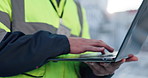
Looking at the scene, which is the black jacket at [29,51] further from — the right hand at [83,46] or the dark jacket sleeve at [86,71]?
the dark jacket sleeve at [86,71]

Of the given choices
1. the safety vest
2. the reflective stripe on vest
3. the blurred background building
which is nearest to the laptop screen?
the safety vest

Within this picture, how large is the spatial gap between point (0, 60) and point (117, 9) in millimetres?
1143

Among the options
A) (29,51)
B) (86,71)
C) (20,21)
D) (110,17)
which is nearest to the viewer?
(29,51)

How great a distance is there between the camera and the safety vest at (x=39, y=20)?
0.70 metres

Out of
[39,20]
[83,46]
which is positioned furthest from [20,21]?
[83,46]

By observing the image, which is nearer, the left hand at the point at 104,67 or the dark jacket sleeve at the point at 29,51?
the dark jacket sleeve at the point at 29,51

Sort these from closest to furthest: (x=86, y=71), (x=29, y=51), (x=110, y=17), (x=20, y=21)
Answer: (x=29, y=51) → (x=20, y=21) → (x=86, y=71) → (x=110, y=17)

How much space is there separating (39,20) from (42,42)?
0.62 feet

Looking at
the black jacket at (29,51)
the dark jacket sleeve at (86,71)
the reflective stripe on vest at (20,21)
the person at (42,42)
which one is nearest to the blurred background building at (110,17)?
the person at (42,42)

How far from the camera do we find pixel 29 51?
596mm

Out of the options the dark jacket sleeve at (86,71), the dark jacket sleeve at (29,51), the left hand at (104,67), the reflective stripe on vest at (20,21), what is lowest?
the dark jacket sleeve at (86,71)

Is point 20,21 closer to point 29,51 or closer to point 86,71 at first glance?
point 29,51

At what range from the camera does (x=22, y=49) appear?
0.60 m

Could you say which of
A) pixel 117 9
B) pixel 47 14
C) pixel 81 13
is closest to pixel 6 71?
pixel 47 14
